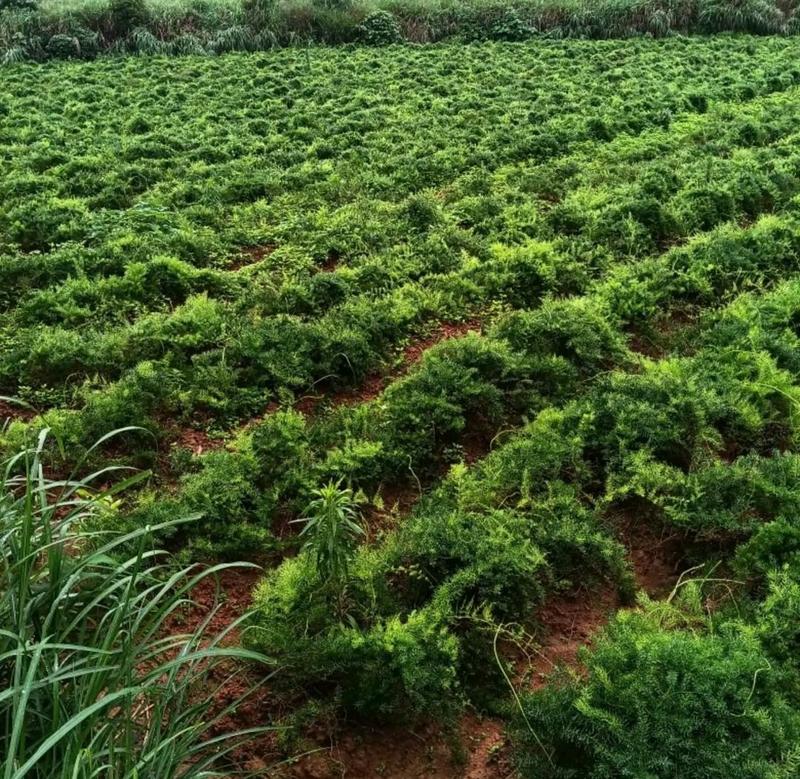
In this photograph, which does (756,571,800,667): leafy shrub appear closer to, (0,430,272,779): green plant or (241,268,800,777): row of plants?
(241,268,800,777): row of plants

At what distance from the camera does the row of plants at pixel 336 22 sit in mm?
16203

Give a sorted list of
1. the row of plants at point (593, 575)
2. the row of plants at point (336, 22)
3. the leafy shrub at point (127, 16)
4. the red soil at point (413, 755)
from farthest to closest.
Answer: the leafy shrub at point (127, 16) < the row of plants at point (336, 22) < the red soil at point (413, 755) < the row of plants at point (593, 575)

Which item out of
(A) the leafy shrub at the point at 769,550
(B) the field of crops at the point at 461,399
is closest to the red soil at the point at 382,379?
(B) the field of crops at the point at 461,399

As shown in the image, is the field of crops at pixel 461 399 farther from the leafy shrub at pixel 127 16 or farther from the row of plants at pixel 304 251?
the leafy shrub at pixel 127 16

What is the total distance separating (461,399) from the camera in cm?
486

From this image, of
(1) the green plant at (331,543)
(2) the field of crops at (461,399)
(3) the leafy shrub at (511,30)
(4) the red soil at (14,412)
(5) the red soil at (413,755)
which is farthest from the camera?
(3) the leafy shrub at (511,30)

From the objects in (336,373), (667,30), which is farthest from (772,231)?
(667,30)

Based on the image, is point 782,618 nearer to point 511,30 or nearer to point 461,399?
point 461,399

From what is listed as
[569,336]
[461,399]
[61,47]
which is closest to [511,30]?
[61,47]

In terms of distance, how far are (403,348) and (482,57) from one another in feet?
38.9

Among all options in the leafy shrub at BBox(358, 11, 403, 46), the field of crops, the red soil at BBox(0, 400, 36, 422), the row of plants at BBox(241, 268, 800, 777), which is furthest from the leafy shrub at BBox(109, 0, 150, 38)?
the row of plants at BBox(241, 268, 800, 777)

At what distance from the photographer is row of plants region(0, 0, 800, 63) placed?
16203 millimetres

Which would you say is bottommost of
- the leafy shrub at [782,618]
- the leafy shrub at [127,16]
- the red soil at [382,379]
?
the leafy shrub at [782,618]

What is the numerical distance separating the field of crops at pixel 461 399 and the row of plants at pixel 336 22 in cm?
704
